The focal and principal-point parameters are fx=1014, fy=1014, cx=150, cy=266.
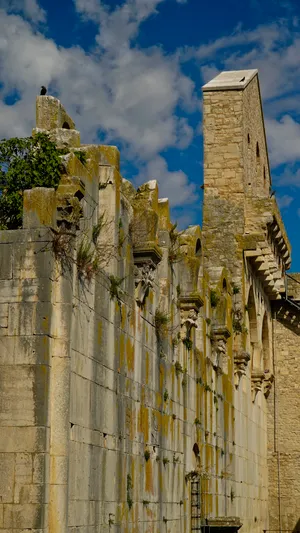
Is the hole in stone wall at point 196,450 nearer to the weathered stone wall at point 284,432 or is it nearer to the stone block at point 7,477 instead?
the stone block at point 7,477

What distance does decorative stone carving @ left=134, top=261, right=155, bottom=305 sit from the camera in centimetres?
1436

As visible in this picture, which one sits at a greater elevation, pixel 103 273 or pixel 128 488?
pixel 103 273

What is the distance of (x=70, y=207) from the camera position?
11.0m

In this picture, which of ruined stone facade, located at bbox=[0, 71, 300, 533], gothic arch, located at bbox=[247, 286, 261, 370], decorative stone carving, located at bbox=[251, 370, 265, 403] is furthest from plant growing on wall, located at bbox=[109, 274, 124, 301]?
decorative stone carving, located at bbox=[251, 370, 265, 403]

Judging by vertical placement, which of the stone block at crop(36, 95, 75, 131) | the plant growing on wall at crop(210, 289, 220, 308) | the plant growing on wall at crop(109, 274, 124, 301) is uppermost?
the stone block at crop(36, 95, 75, 131)

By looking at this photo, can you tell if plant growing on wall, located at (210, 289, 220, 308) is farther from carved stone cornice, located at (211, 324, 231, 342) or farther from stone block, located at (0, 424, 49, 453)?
stone block, located at (0, 424, 49, 453)

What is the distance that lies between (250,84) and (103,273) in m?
15.9

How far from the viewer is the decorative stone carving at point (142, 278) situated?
14.4 meters

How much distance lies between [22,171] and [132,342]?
11.2ft

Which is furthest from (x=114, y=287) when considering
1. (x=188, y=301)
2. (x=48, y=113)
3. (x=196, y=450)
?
(x=196, y=450)

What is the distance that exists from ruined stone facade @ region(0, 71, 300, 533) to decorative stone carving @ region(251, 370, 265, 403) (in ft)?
0.38

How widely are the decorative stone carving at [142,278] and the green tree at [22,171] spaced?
9.34 feet

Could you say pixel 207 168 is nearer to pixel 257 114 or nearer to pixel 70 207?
pixel 257 114

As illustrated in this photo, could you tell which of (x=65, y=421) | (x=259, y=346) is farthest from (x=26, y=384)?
(x=259, y=346)
